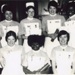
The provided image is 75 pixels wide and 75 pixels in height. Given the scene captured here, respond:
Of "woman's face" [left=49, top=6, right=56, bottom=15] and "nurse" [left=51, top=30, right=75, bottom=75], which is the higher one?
"woman's face" [left=49, top=6, right=56, bottom=15]

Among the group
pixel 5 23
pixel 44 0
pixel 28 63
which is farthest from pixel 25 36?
pixel 44 0

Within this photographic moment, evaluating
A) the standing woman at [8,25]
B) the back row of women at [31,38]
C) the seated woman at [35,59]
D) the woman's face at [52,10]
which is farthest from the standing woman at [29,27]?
the seated woman at [35,59]

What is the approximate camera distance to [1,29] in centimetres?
536

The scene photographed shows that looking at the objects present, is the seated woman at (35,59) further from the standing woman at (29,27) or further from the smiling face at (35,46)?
the standing woman at (29,27)

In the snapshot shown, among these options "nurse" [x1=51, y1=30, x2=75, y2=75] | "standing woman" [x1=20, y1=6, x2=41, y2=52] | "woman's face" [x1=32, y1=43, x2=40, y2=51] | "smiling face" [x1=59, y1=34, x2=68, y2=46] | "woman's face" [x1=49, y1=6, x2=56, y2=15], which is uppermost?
"woman's face" [x1=49, y1=6, x2=56, y2=15]

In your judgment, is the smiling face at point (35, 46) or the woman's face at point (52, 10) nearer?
the smiling face at point (35, 46)

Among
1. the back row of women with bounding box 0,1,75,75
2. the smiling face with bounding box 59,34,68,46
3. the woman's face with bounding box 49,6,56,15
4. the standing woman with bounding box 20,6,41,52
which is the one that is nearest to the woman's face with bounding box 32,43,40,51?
the back row of women with bounding box 0,1,75,75

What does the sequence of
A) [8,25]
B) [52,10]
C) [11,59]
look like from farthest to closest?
1. [8,25]
2. [52,10]
3. [11,59]

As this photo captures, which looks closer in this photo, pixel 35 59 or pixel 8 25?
pixel 35 59

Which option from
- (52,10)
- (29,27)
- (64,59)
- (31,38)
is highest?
(52,10)

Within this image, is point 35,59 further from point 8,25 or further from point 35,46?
point 8,25

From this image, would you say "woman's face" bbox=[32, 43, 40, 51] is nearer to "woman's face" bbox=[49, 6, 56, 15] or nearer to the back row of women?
the back row of women

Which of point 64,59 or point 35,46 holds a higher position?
point 35,46

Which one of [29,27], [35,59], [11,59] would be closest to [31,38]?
[35,59]
